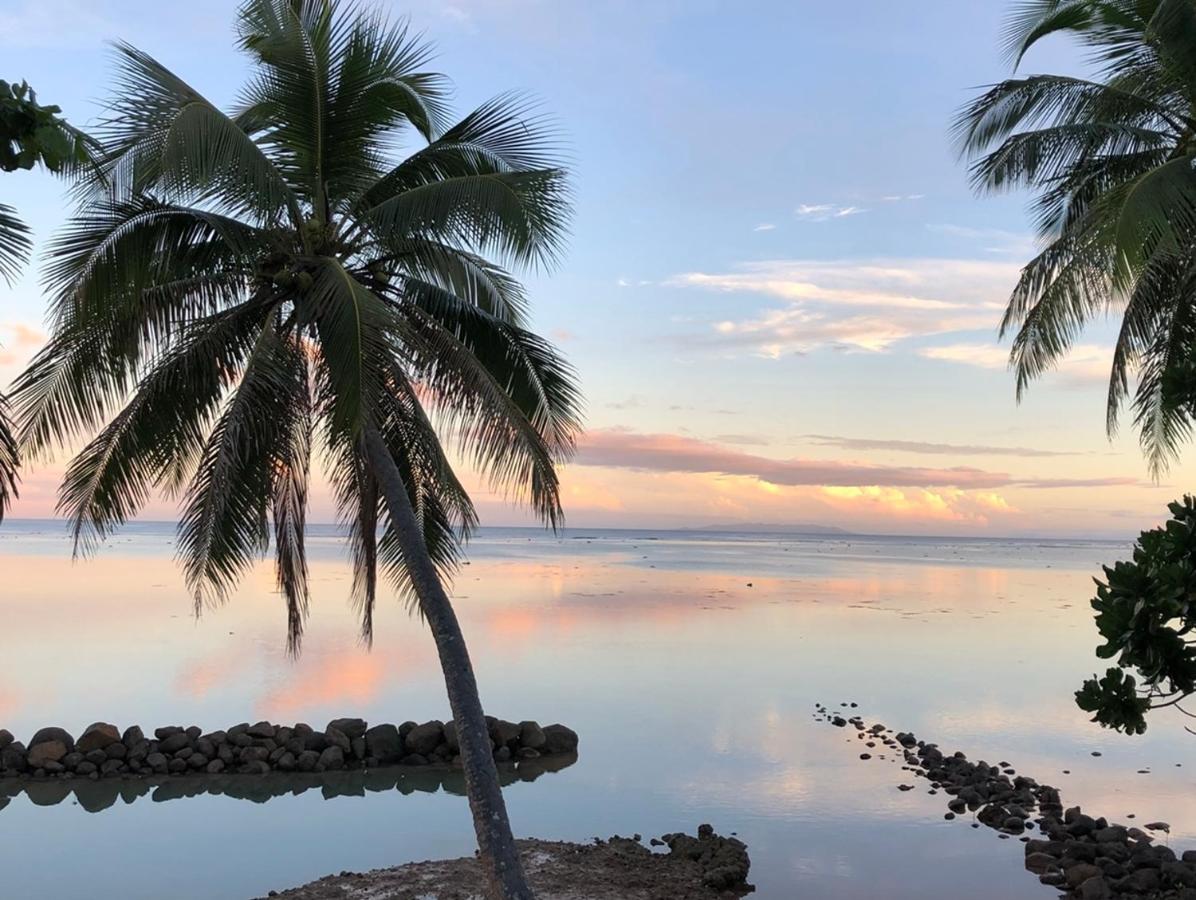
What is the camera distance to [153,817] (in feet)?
44.4

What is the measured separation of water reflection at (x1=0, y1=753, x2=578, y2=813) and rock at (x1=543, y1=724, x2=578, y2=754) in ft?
3.98

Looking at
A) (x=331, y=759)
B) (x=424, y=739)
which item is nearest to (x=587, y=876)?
(x=424, y=739)

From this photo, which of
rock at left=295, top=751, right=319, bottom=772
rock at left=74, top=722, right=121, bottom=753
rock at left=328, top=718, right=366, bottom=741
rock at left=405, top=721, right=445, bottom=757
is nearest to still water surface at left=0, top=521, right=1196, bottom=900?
rock at left=295, top=751, right=319, bottom=772

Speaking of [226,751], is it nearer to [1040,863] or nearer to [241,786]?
[241,786]

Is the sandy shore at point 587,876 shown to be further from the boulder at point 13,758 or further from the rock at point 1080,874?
the boulder at point 13,758

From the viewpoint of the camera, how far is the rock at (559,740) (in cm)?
1677

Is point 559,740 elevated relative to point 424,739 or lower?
lower

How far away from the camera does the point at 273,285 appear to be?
30.0 feet

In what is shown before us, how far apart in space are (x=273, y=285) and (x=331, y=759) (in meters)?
8.87

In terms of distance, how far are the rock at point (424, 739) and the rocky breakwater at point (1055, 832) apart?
718cm

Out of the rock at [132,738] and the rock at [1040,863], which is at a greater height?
the rock at [1040,863]

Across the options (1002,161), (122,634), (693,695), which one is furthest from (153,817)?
(122,634)

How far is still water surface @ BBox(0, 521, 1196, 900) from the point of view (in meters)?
12.1

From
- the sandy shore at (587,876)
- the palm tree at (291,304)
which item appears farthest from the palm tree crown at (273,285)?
the sandy shore at (587,876)
